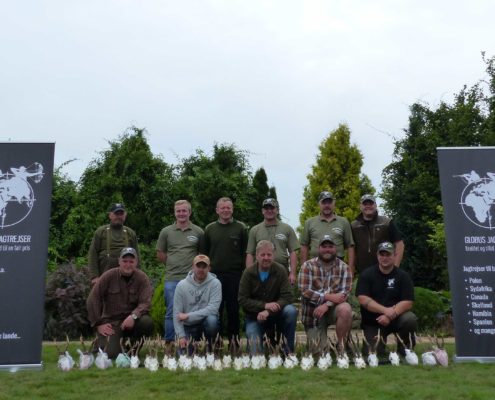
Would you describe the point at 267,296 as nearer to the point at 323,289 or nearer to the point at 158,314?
the point at 323,289

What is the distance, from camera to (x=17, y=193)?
22.7ft

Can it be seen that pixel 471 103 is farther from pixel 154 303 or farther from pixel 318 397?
pixel 318 397

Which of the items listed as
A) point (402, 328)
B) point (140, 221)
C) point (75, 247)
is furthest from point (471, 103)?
point (402, 328)

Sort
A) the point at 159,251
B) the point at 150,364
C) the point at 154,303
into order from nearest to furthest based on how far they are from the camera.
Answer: the point at 150,364
the point at 159,251
the point at 154,303

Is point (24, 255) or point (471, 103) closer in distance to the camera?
point (24, 255)

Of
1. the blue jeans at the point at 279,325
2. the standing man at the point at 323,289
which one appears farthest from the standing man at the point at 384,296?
the blue jeans at the point at 279,325

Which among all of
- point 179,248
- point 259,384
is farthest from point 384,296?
point 179,248

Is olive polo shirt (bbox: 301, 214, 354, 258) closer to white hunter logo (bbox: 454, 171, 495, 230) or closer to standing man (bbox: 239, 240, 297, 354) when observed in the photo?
standing man (bbox: 239, 240, 297, 354)

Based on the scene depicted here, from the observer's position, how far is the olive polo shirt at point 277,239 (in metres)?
7.68

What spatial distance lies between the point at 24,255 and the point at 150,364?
5.86ft

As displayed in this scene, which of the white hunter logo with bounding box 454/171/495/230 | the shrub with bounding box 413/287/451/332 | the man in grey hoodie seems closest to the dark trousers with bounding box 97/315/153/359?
the man in grey hoodie

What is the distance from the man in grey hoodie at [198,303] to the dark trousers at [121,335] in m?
0.38

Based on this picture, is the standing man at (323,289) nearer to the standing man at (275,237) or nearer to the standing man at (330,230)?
the standing man at (330,230)

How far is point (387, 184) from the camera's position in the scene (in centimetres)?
1958
